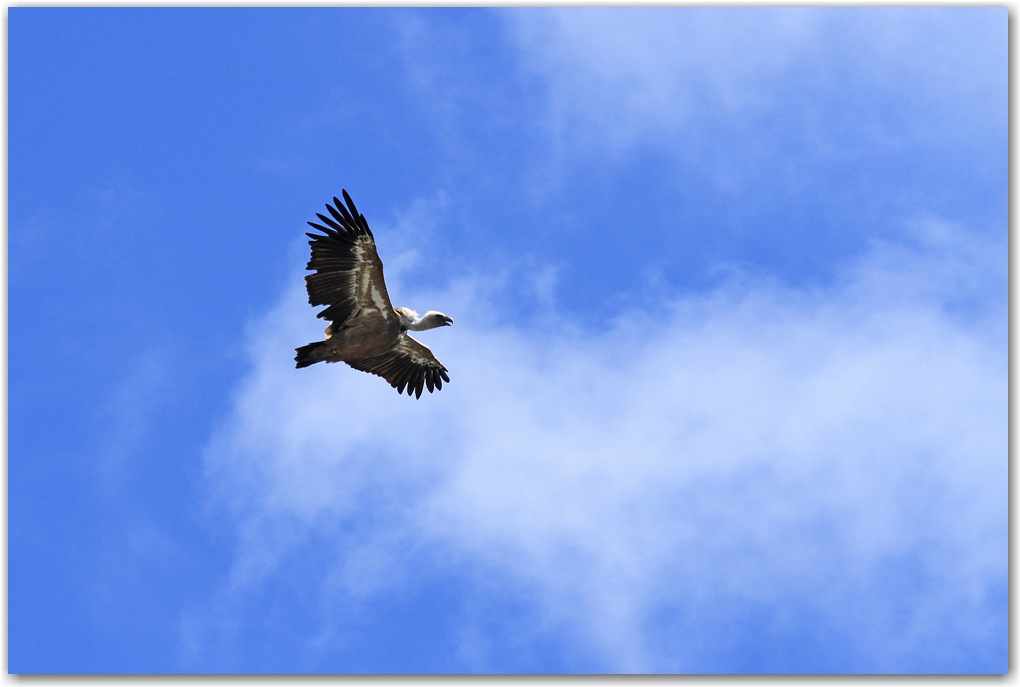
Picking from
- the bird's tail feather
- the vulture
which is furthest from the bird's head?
the bird's tail feather

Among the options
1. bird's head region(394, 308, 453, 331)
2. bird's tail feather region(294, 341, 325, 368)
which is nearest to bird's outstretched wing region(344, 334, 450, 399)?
bird's head region(394, 308, 453, 331)

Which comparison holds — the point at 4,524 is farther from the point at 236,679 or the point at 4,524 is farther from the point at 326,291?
the point at 326,291

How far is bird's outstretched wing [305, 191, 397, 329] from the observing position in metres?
24.1

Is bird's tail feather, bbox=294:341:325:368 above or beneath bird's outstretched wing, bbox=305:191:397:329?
beneath

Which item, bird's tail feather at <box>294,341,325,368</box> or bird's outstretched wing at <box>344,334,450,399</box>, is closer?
bird's tail feather at <box>294,341,325,368</box>

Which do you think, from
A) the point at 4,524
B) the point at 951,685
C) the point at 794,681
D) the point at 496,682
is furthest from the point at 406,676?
the point at 951,685

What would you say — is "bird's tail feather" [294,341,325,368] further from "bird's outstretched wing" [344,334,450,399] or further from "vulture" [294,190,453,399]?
"bird's outstretched wing" [344,334,450,399]

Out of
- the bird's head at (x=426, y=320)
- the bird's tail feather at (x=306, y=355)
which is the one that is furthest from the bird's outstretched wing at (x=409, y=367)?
the bird's tail feather at (x=306, y=355)

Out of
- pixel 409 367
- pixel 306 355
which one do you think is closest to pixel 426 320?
pixel 409 367

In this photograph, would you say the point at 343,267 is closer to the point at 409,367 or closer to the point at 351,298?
the point at 351,298

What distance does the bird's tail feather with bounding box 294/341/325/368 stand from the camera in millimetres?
24328

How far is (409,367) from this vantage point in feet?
91.8

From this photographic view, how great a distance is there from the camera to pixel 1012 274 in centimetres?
2170

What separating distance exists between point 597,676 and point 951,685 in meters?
6.31
